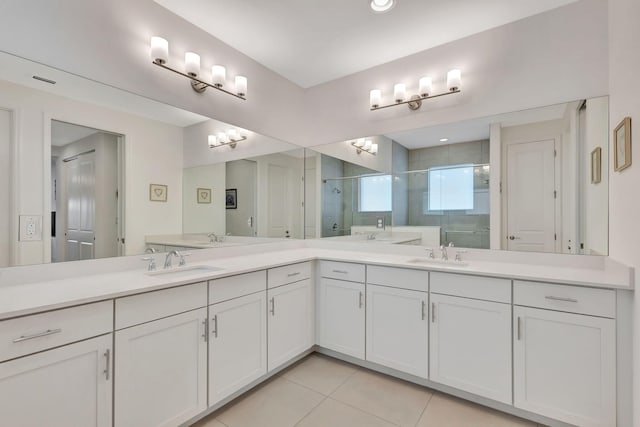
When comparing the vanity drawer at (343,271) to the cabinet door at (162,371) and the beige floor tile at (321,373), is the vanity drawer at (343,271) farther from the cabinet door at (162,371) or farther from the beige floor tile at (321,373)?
the cabinet door at (162,371)

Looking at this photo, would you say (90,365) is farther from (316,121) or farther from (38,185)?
(316,121)

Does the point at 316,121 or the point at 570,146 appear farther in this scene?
the point at 316,121

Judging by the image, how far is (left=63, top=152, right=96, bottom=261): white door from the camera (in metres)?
1.60

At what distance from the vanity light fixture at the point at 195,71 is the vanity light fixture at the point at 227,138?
0.30 metres

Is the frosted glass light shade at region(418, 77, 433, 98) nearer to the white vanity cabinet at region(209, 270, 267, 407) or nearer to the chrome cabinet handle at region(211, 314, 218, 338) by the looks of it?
the white vanity cabinet at region(209, 270, 267, 407)

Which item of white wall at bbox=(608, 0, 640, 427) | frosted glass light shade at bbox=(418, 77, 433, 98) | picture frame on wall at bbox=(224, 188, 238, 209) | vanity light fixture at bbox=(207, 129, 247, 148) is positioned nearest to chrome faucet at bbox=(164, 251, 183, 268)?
picture frame on wall at bbox=(224, 188, 238, 209)

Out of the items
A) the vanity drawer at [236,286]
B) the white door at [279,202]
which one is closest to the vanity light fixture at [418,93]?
the white door at [279,202]

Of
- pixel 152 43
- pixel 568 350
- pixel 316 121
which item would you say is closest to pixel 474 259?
pixel 568 350

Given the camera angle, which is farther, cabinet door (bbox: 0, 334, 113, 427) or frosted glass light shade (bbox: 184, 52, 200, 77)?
frosted glass light shade (bbox: 184, 52, 200, 77)

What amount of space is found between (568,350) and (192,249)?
2.43 meters

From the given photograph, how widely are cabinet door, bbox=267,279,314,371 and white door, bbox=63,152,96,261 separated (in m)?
1.13

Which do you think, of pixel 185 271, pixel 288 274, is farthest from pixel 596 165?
pixel 185 271

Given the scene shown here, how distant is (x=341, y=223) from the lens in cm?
315

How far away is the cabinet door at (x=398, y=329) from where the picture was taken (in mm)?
1992
